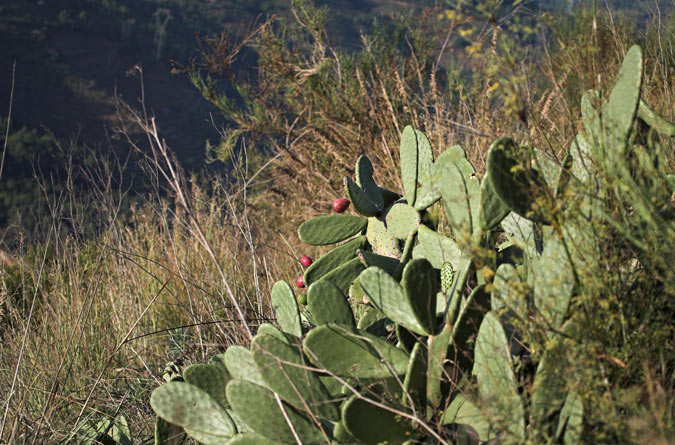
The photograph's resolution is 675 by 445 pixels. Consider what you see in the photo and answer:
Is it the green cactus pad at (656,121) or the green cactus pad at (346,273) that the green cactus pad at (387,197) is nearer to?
the green cactus pad at (346,273)

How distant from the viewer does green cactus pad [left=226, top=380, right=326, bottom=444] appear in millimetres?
834

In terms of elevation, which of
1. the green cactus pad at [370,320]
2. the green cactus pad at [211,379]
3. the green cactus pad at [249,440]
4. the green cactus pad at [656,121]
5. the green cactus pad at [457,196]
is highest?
the green cactus pad at [656,121]

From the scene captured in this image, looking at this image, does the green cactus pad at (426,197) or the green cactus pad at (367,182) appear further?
the green cactus pad at (367,182)

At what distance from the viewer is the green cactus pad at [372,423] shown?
764mm

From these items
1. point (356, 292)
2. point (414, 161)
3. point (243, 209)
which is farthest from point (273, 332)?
point (243, 209)

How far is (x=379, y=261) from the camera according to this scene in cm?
109

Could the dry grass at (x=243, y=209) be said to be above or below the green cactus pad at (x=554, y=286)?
below

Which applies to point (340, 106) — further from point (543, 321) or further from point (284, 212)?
point (543, 321)

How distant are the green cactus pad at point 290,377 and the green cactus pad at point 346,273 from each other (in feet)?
1.04

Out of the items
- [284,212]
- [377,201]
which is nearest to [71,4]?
[284,212]

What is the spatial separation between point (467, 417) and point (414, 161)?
1.85 feet

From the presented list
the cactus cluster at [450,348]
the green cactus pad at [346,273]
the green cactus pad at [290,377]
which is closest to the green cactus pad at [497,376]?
the cactus cluster at [450,348]

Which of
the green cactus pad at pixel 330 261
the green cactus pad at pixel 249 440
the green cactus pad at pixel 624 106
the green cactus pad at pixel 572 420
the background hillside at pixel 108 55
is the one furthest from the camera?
the background hillside at pixel 108 55

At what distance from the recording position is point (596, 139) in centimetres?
81
